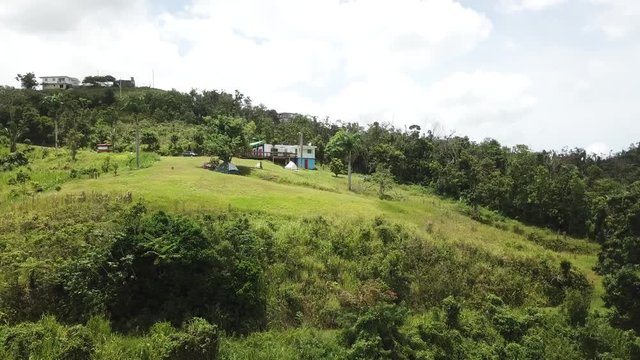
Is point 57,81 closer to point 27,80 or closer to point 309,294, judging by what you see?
point 27,80

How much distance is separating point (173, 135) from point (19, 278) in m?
48.3

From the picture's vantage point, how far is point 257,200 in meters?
35.9

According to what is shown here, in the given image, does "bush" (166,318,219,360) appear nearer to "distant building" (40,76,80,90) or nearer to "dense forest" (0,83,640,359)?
"dense forest" (0,83,640,359)

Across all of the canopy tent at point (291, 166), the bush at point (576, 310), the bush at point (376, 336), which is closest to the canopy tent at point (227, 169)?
the canopy tent at point (291, 166)

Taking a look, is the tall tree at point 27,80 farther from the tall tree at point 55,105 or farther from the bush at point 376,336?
the bush at point 376,336

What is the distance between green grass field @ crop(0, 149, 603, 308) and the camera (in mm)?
32844

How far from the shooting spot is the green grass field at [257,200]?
32844mm

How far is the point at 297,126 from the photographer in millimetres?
87438

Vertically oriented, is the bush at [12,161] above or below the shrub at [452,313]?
above

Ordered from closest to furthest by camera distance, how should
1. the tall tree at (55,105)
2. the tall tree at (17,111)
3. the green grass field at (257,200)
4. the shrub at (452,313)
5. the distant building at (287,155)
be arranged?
the shrub at (452,313) → the green grass field at (257,200) → the tall tree at (17,111) → the distant building at (287,155) → the tall tree at (55,105)

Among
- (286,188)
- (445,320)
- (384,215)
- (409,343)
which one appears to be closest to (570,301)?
(445,320)

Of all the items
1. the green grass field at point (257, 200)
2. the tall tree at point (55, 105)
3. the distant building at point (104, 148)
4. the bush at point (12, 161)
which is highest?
the tall tree at point (55, 105)

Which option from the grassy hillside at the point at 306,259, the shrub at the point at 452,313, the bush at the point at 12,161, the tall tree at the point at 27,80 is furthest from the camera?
the tall tree at the point at 27,80

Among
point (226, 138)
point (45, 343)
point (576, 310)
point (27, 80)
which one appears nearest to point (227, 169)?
point (226, 138)
